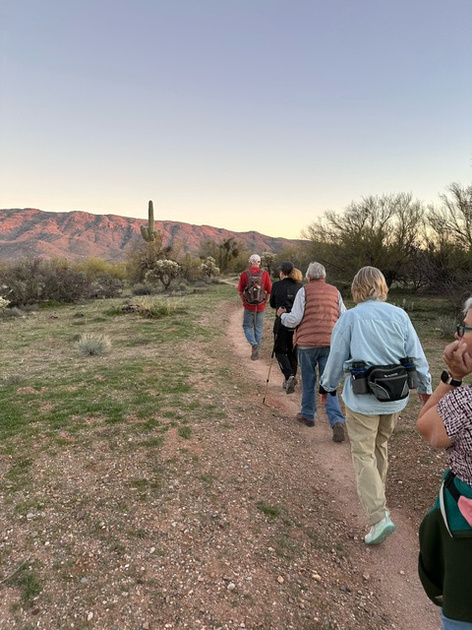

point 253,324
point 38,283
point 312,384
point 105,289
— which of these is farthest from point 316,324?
point 105,289

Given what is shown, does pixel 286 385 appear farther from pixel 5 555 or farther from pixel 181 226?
pixel 181 226

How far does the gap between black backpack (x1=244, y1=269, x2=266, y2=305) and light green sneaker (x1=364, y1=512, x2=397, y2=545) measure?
18.2ft

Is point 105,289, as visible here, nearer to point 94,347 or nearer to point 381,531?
point 94,347

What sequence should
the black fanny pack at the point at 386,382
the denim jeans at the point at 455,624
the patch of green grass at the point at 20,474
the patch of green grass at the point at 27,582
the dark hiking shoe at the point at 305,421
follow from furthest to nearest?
1. the dark hiking shoe at the point at 305,421
2. the patch of green grass at the point at 20,474
3. the black fanny pack at the point at 386,382
4. the patch of green grass at the point at 27,582
5. the denim jeans at the point at 455,624

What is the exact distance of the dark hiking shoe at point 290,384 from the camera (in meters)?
6.18

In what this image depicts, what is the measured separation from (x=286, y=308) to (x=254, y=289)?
2.09 meters

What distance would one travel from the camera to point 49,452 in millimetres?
3891

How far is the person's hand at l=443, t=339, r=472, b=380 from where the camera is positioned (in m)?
1.50

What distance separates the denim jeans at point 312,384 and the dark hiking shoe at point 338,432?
0.04 meters

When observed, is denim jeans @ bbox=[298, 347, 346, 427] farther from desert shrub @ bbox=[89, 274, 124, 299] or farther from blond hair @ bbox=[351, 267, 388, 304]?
desert shrub @ bbox=[89, 274, 124, 299]

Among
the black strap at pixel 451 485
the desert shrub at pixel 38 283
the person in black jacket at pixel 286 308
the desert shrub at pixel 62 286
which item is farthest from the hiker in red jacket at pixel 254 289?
the desert shrub at pixel 62 286

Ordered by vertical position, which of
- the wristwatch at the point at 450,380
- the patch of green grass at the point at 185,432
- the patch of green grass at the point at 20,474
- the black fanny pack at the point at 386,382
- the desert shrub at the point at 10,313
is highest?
the wristwatch at the point at 450,380

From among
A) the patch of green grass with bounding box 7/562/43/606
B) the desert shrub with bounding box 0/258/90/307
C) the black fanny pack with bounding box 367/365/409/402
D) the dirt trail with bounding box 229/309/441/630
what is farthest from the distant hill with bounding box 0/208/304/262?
the patch of green grass with bounding box 7/562/43/606

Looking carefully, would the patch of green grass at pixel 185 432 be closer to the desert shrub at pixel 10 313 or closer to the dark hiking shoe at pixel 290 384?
the dark hiking shoe at pixel 290 384
